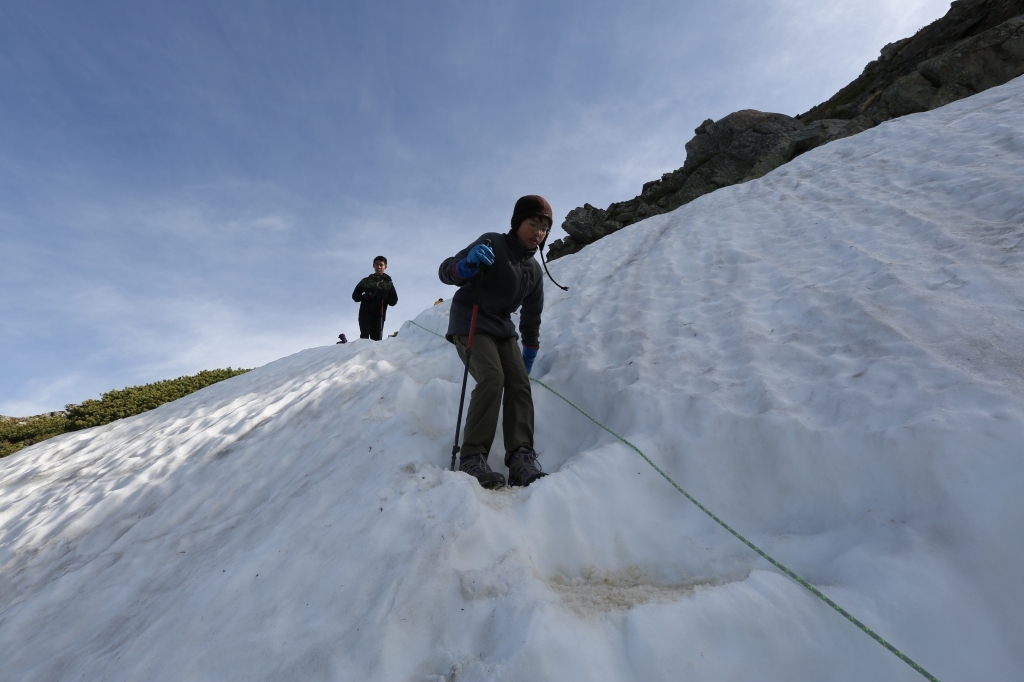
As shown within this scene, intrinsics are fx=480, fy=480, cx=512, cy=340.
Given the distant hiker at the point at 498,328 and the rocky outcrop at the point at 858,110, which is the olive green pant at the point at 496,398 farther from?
the rocky outcrop at the point at 858,110

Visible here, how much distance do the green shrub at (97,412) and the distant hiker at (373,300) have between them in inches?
203

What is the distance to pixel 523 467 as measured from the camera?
12.2 ft

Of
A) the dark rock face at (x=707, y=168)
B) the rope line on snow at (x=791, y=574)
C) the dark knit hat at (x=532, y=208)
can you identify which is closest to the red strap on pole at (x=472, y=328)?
the dark knit hat at (x=532, y=208)

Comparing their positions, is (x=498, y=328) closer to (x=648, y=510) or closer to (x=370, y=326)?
(x=648, y=510)

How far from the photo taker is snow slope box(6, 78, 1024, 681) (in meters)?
2.08

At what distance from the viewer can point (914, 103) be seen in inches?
609

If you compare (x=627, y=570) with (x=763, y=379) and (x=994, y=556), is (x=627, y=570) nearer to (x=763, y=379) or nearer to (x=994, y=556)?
(x=994, y=556)

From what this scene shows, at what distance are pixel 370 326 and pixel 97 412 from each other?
675 cm

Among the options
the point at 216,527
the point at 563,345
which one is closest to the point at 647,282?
the point at 563,345

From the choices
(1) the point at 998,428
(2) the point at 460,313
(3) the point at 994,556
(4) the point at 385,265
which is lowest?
(3) the point at 994,556

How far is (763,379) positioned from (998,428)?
1.42 meters

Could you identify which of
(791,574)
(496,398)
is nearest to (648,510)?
(791,574)

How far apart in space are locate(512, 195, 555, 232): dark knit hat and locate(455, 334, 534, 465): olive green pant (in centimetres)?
112

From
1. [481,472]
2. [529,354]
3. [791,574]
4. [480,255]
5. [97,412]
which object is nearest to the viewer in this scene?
[791,574]
